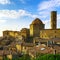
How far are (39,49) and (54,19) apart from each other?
694 inches

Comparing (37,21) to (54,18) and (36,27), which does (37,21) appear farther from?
(54,18)

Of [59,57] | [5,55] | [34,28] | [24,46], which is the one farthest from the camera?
[34,28]

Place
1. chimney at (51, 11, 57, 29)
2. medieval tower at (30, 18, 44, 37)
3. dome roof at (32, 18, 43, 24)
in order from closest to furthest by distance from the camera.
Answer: medieval tower at (30, 18, 44, 37)
chimney at (51, 11, 57, 29)
dome roof at (32, 18, 43, 24)

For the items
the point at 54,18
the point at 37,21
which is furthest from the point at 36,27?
the point at 54,18

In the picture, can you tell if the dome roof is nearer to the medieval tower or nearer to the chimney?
the medieval tower

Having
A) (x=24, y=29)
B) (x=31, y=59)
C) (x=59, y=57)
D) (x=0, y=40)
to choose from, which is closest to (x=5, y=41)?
(x=0, y=40)

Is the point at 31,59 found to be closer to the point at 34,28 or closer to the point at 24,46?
the point at 24,46

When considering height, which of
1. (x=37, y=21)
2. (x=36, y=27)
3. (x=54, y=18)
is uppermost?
(x=54, y=18)

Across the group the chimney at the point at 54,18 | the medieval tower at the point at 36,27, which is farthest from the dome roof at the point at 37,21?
the chimney at the point at 54,18

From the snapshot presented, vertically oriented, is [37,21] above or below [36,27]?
above

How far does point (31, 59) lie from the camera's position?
35.3 metres

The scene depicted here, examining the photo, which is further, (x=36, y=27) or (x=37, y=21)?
(x=37, y=21)

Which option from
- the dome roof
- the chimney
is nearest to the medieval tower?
the dome roof

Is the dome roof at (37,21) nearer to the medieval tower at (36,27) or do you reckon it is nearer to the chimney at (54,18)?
the medieval tower at (36,27)
